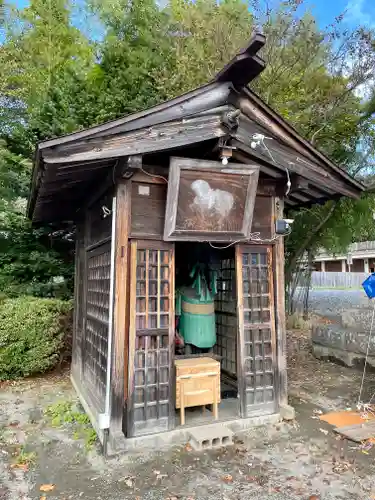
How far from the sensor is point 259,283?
17.9 feet

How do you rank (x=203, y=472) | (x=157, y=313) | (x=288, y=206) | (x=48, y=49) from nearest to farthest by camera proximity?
(x=203, y=472)
(x=157, y=313)
(x=288, y=206)
(x=48, y=49)

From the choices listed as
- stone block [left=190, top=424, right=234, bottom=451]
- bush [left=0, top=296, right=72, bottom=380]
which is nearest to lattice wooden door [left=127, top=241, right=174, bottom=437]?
stone block [left=190, top=424, right=234, bottom=451]

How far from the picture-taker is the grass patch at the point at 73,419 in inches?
194

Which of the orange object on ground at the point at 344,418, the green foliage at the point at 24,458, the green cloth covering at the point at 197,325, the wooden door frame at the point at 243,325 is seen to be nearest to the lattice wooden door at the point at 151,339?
the wooden door frame at the point at 243,325

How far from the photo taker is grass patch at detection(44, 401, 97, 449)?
16.2ft

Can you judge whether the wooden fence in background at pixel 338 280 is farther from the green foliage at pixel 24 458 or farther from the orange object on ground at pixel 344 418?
the green foliage at pixel 24 458

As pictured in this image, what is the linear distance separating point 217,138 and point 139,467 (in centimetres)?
388

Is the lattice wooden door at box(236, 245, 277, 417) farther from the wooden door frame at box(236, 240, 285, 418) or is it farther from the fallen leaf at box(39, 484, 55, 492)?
the fallen leaf at box(39, 484, 55, 492)

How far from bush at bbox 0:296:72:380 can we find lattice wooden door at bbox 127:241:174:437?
3.93 meters

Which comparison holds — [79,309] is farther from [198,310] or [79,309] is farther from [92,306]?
[198,310]

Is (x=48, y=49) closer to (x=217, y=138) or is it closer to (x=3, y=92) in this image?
(x=3, y=92)

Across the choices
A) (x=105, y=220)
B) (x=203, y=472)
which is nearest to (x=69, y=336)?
A: (x=105, y=220)

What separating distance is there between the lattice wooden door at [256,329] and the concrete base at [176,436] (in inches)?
3.9

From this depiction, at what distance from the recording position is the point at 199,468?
411cm
